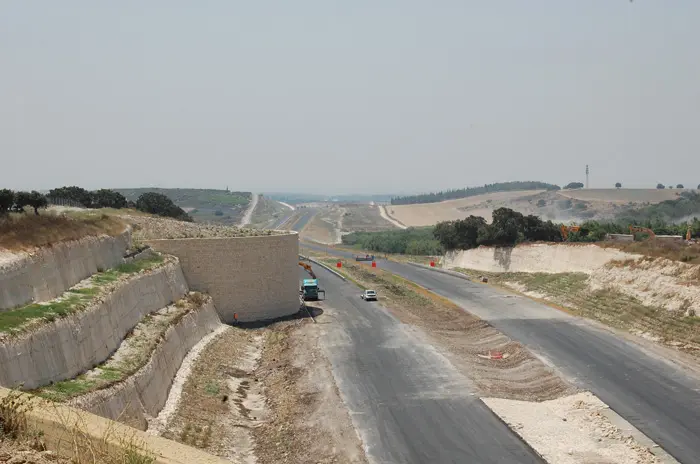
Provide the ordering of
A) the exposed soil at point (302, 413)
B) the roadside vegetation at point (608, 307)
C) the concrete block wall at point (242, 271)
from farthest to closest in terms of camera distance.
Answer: the concrete block wall at point (242, 271), the roadside vegetation at point (608, 307), the exposed soil at point (302, 413)

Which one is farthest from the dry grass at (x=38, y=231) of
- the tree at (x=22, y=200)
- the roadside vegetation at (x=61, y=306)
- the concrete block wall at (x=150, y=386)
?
the concrete block wall at (x=150, y=386)

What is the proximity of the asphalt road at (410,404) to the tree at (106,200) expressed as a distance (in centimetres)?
4878

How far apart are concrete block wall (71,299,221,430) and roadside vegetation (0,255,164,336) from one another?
3631 mm

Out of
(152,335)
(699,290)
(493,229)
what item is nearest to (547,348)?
(699,290)

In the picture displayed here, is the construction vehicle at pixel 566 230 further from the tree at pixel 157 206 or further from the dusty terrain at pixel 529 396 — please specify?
the tree at pixel 157 206

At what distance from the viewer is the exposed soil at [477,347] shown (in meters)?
37.5

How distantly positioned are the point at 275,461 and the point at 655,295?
4049cm

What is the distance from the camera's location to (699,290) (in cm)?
5112

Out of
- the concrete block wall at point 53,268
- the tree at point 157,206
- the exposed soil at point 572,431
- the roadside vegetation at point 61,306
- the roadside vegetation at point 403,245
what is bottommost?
the roadside vegetation at point 403,245

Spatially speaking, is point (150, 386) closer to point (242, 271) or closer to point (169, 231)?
point (242, 271)

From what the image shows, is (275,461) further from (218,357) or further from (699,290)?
(699,290)

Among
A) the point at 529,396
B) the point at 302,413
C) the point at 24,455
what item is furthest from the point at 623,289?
the point at 24,455

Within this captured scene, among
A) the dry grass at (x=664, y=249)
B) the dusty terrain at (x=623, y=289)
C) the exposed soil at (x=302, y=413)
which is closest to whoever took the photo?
the exposed soil at (x=302, y=413)

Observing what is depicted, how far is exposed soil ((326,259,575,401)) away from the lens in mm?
37531
